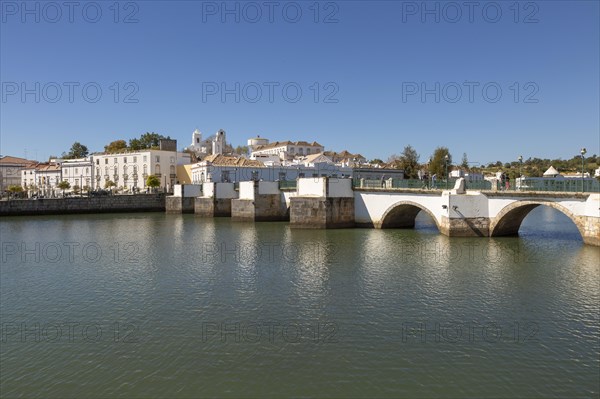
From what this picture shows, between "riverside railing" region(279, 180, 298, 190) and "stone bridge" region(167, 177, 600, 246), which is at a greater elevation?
"riverside railing" region(279, 180, 298, 190)

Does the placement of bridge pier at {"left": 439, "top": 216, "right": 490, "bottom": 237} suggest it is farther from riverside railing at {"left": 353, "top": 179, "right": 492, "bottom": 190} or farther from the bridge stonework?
riverside railing at {"left": 353, "top": 179, "right": 492, "bottom": 190}

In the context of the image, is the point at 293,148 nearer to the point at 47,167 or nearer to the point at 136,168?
the point at 136,168

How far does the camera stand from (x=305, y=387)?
8.18 meters

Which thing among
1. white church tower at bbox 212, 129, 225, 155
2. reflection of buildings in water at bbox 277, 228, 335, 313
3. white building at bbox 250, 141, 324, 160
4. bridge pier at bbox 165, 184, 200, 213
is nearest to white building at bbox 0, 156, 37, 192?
white church tower at bbox 212, 129, 225, 155

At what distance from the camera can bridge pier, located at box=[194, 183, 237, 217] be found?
4559 centimetres

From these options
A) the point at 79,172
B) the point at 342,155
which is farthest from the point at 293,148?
the point at 79,172

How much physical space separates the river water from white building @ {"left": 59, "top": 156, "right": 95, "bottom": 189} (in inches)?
2339

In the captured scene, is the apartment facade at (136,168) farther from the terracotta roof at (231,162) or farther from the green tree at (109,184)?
the terracotta roof at (231,162)

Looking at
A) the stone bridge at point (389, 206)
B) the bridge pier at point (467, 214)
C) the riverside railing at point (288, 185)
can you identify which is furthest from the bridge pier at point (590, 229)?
the riverside railing at point (288, 185)

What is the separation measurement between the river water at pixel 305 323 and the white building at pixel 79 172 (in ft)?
195

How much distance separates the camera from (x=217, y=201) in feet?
150

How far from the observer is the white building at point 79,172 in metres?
76.1

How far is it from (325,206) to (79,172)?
62.4 meters

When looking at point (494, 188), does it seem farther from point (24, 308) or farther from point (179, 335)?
point (24, 308)
